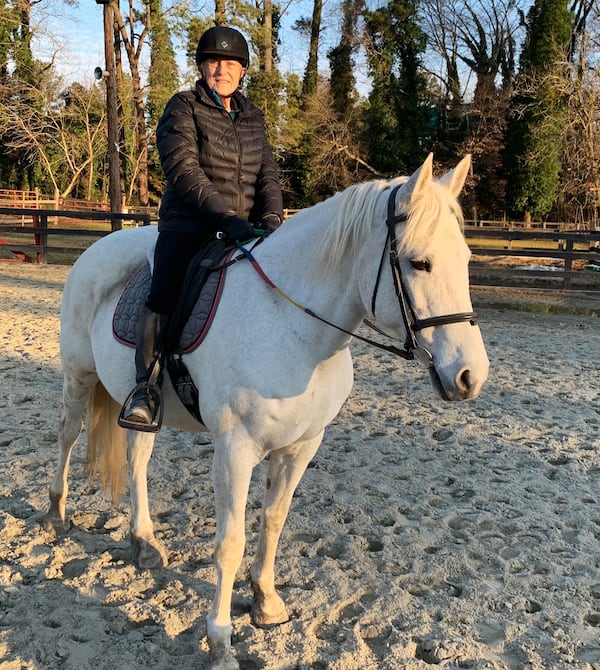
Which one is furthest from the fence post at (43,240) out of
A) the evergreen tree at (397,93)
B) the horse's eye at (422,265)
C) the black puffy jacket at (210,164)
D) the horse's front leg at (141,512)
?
the evergreen tree at (397,93)

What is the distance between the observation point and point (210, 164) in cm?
263

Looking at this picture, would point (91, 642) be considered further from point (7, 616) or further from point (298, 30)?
point (298, 30)

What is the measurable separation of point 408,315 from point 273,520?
129cm

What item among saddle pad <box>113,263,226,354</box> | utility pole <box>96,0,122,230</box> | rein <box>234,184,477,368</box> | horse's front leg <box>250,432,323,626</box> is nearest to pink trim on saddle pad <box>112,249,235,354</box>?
saddle pad <box>113,263,226,354</box>

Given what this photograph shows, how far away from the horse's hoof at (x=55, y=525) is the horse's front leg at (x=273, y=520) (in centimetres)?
126

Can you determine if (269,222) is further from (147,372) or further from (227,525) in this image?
(227,525)

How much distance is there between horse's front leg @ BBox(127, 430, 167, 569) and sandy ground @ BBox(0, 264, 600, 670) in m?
0.08

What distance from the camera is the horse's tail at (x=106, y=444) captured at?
11.0ft

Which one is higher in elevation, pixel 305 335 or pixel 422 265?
pixel 422 265

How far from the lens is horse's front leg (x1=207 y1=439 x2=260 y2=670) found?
2262 millimetres

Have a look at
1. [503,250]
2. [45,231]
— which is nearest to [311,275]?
[503,250]

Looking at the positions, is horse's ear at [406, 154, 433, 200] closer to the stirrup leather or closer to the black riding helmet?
the black riding helmet

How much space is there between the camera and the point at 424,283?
188 cm

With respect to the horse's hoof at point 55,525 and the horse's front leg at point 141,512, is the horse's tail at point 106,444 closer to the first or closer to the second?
the horse's front leg at point 141,512
